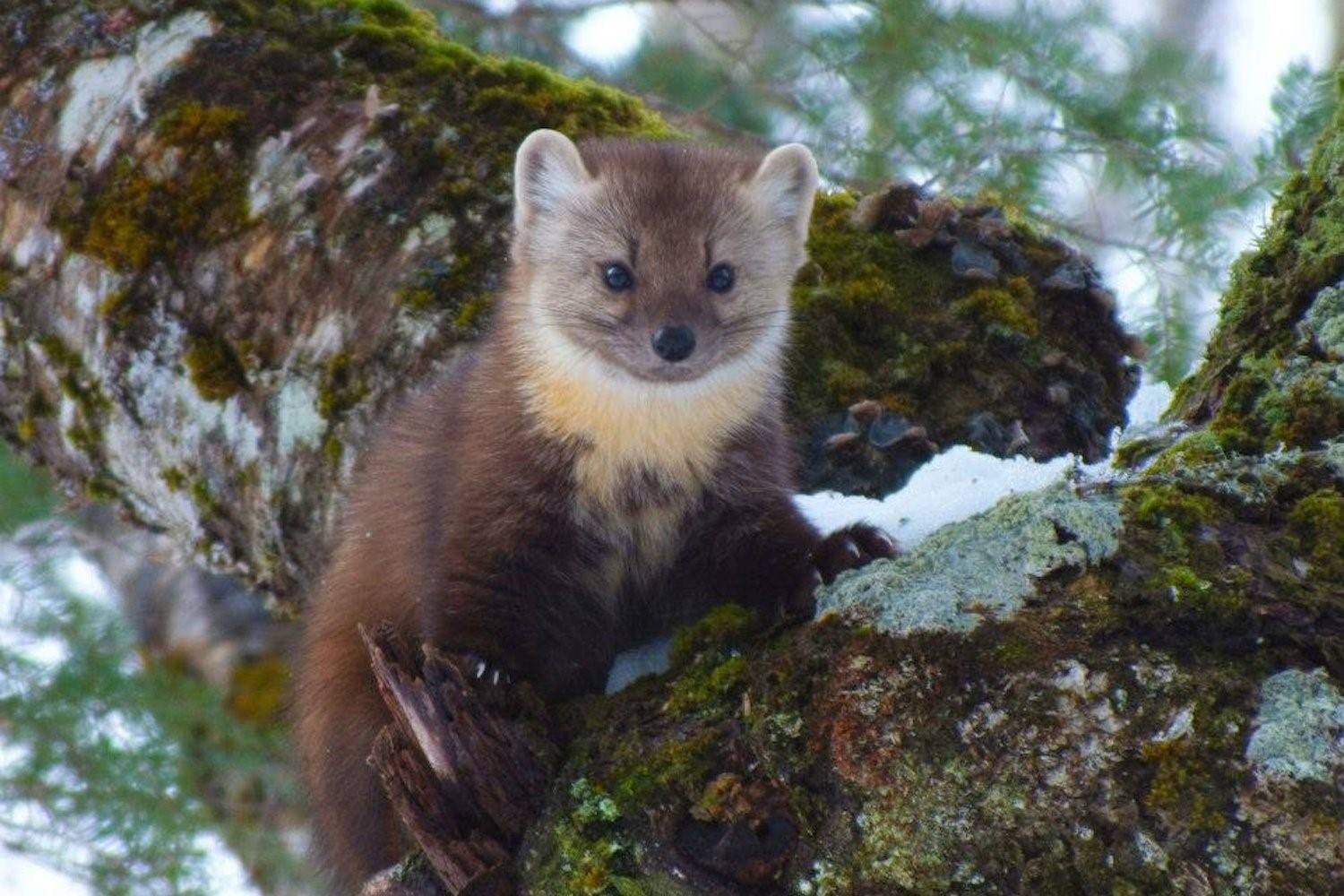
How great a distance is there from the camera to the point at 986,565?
7.82 ft

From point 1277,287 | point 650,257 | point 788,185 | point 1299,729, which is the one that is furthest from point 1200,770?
point 788,185

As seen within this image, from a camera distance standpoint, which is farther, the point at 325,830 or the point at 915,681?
the point at 325,830

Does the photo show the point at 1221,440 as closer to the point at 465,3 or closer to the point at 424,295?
the point at 424,295

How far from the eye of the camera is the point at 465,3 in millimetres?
6359

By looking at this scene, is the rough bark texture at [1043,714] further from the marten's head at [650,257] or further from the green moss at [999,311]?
the green moss at [999,311]

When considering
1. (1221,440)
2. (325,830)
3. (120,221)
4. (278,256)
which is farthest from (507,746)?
(120,221)

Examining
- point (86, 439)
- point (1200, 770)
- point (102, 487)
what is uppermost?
point (1200, 770)

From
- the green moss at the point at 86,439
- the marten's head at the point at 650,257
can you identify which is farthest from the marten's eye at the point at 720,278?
the green moss at the point at 86,439

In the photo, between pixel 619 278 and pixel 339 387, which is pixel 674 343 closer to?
pixel 619 278

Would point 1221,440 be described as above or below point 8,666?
above

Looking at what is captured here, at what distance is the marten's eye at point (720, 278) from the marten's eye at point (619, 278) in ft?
0.69

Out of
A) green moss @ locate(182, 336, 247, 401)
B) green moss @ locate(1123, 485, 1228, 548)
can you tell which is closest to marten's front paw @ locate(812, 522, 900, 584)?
green moss @ locate(1123, 485, 1228, 548)

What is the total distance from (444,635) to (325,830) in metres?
1.08

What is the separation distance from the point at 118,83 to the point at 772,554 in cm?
248
